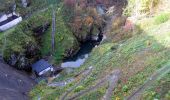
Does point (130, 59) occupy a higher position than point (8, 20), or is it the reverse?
point (8, 20)

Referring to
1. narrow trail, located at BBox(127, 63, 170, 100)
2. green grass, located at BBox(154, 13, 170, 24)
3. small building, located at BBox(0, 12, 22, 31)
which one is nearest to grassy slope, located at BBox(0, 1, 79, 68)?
small building, located at BBox(0, 12, 22, 31)

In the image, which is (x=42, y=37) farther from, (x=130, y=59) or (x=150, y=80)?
(x=150, y=80)

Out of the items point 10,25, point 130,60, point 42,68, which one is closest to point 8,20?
point 10,25

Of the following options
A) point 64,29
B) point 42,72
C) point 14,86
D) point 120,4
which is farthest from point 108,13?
point 14,86

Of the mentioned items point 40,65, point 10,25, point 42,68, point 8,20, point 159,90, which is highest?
point 8,20

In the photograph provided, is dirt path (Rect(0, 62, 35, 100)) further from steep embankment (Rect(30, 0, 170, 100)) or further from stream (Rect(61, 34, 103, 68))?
stream (Rect(61, 34, 103, 68))

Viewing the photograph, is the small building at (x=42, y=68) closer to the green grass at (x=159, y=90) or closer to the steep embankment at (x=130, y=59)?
the steep embankment at (x=130, y=59)
